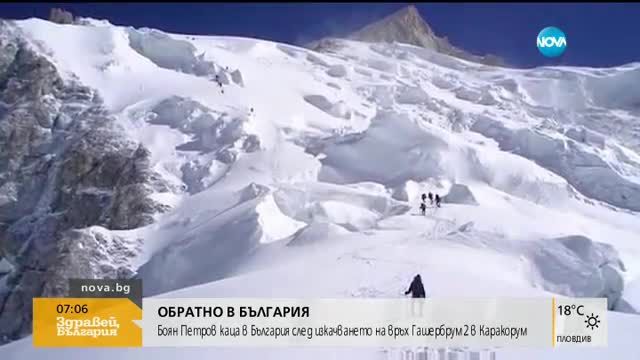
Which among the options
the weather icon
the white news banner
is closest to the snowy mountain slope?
the white news banner

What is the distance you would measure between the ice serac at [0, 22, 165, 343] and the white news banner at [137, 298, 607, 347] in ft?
7.68

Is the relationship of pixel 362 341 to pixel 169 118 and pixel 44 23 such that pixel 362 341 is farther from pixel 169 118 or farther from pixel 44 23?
pixel 44 23

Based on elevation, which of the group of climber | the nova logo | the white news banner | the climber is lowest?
the white news banner

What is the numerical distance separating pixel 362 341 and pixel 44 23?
14.6 meters

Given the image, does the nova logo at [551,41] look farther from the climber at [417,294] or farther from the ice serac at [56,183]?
the ice serac at [56,183]

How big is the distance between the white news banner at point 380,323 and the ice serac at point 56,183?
234 cm

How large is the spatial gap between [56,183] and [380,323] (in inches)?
355

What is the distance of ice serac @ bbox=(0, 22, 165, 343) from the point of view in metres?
8.85

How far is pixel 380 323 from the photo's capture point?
4.76m

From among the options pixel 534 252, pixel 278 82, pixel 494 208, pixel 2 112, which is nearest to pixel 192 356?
pixel 534 252

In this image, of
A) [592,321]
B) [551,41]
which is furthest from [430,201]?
[592,321]

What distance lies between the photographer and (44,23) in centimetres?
1697

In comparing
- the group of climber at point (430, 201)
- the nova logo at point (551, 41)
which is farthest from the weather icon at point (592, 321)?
the group of climber at point (430, 201)

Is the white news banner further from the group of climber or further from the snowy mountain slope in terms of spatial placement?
the group of climber
